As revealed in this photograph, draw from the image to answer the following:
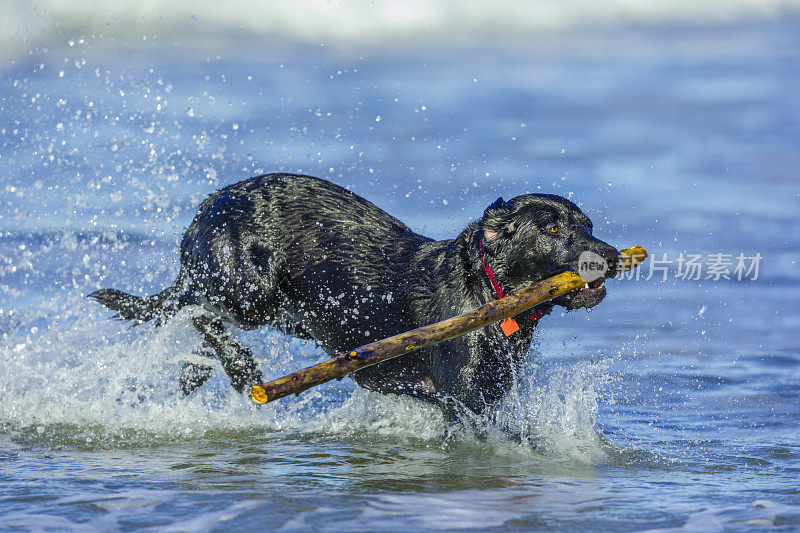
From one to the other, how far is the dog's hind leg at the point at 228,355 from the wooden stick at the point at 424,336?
1.91 m

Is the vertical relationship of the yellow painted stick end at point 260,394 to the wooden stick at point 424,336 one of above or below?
below

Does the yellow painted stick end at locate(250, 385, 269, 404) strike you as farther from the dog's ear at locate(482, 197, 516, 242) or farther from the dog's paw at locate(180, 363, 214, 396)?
the dog's paw at locate(180, 363, 214, 396)

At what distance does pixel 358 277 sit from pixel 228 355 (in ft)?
3.77

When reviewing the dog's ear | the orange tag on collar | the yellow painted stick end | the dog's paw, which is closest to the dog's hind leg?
the dog's paw

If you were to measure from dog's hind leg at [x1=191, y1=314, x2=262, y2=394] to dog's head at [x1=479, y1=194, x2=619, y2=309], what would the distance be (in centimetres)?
197

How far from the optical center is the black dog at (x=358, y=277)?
461cm

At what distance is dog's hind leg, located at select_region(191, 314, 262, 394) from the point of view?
5.72 meters

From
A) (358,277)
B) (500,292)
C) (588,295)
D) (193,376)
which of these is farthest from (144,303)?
(588,295)

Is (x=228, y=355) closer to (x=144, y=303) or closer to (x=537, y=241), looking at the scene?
(x=144, y=303)

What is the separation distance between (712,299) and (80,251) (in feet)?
23.4

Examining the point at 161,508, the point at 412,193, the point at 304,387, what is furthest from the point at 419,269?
the point at 412,193

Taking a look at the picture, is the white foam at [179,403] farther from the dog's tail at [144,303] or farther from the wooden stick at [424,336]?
the wooden stick at [424,336]

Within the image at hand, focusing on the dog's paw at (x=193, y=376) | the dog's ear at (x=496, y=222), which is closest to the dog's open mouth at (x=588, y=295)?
the dog's ear at (x=496, y=222)

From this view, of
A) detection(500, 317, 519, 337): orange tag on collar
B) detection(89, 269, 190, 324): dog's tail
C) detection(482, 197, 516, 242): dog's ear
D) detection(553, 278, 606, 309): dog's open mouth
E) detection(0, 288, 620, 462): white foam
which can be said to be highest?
detection(482, 197, 516, 242): dog's ear
